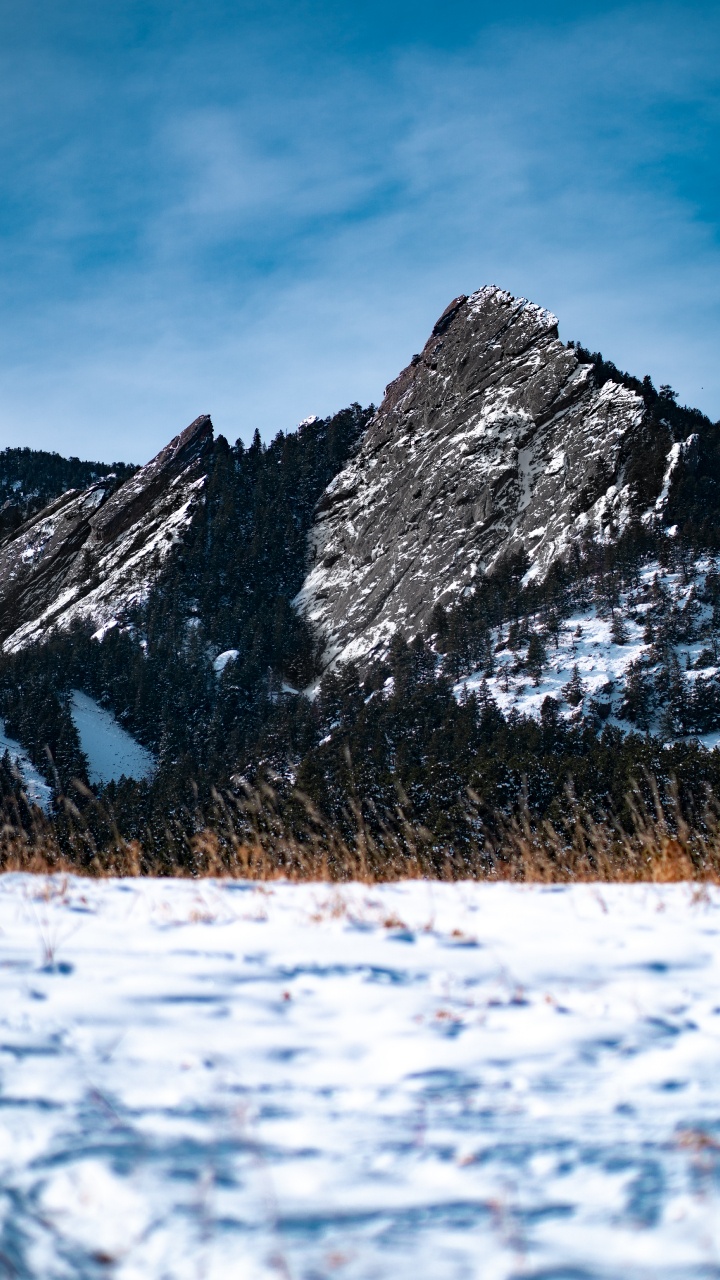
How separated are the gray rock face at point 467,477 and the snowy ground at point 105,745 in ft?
104

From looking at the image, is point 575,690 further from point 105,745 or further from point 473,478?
point 105,745

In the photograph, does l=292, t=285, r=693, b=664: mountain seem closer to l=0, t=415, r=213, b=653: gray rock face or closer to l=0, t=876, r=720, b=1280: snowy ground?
l=0, t=415, r=213, b=653: gray rock face

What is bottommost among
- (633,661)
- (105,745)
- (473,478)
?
(633,661)

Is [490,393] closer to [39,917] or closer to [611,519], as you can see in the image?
[611,519]

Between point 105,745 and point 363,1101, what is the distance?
112m

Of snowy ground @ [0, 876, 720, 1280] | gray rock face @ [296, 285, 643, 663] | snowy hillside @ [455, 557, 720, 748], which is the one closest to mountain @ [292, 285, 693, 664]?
gray rock face @ [296, 285, 643, 663]

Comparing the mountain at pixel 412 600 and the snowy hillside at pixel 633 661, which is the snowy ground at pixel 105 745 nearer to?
the mountain at pixel 412 600

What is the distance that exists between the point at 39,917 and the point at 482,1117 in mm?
3723

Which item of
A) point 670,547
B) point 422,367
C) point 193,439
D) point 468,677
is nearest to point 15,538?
point 193,439

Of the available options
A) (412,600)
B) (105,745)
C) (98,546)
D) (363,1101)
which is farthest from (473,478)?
(363,1101)

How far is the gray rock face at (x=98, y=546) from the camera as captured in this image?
146 m

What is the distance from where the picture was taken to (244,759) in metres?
95.7

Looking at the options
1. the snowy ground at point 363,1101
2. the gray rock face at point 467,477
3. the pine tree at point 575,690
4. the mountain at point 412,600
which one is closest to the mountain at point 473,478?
the gray rock face at point 467,477

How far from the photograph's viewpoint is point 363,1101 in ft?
11.5
